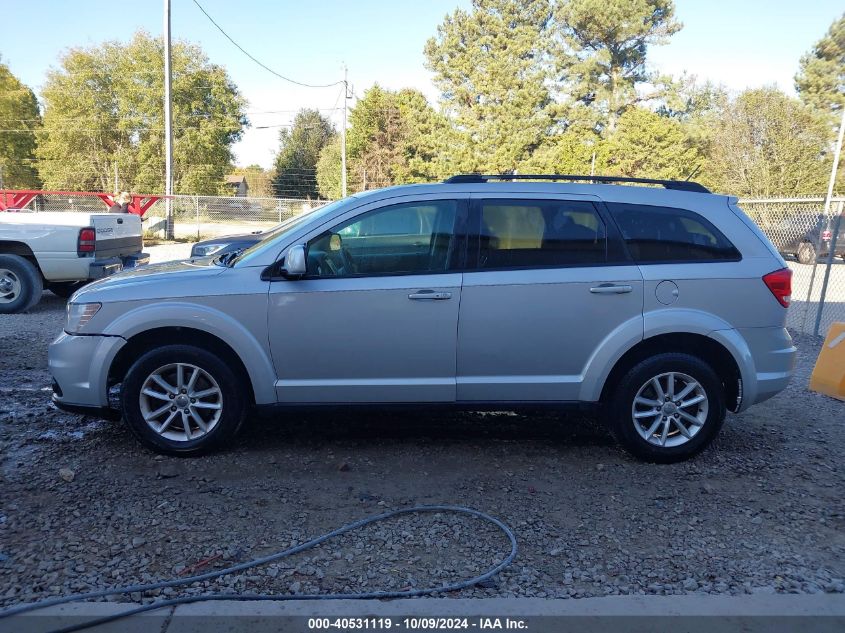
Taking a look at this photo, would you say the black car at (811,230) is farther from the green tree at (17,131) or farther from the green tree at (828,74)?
the green tree at (17,131)

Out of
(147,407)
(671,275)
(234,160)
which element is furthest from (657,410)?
(234,160)

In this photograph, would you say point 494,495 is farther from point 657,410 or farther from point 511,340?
point 657,410

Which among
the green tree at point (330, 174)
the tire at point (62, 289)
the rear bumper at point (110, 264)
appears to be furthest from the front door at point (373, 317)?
the green tree at point (330, 174)

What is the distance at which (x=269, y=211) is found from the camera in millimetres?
28266

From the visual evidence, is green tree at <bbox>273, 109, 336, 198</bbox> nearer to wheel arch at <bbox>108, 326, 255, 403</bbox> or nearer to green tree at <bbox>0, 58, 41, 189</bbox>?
green tree at <bbox>0, 58, 41, 189</bbox>

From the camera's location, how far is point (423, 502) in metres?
3.81

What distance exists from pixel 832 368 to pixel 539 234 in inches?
147

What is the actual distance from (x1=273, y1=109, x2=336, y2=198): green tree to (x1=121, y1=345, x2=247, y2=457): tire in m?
68.7

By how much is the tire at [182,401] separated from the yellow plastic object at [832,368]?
5352mm

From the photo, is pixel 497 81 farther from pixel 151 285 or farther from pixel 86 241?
pixel 151 285

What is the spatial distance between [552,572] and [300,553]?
48.1 inches

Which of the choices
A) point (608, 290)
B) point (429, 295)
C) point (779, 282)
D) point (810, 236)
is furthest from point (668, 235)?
point (810, 236)

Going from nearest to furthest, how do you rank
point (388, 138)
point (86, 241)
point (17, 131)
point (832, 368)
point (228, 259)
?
point (228, 259)
point (832, 368)
point (86, 241)
point (17, 131)
point (388, 138)

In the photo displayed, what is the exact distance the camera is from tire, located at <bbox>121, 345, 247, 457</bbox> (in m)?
4.19
